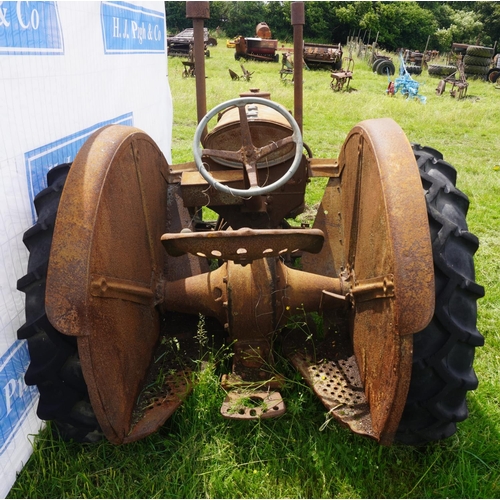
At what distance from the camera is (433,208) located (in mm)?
1971

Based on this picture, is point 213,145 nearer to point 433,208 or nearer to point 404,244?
point 433,208

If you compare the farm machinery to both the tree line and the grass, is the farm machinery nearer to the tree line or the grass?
the grass

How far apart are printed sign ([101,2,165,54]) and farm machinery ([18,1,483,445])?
4.64 ft

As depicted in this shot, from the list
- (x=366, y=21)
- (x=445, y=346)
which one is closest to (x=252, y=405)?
(x=445, y=346)

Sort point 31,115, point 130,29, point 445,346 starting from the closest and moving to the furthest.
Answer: point 445,346
point 31,115
point 130,29

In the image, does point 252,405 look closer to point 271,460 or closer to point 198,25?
point 271,460

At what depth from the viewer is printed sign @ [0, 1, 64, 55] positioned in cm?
209

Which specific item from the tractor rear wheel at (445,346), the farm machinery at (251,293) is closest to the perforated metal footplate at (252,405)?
the farm machinery at (251,293)

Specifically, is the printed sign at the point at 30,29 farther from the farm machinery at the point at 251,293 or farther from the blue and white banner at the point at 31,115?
the farm machinery at the point at 251,293

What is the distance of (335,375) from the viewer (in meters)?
2.21

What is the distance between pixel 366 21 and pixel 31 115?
112ft

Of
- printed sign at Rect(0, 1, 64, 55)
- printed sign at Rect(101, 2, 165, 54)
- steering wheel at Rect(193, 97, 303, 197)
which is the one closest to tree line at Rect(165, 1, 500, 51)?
printed sign at Rect(101, 2, 165, 54)

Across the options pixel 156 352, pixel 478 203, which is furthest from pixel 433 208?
pixel 478 203

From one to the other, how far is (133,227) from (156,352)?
651 millimetres
